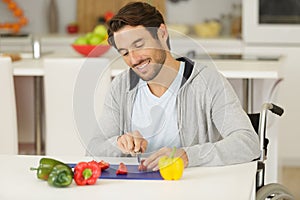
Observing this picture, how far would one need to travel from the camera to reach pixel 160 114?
8.63 feet

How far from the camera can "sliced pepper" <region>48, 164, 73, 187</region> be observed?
7.47 feet

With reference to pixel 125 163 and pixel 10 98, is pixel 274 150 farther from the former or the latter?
pixel 125 163

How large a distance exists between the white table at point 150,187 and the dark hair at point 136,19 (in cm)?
47

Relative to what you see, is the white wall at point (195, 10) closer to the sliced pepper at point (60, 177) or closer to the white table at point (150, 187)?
the white table at point (150, 187)

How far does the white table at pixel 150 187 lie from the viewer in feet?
7.16

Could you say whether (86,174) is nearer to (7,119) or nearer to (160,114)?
(160,114)

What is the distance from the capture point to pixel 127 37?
2.50 metres

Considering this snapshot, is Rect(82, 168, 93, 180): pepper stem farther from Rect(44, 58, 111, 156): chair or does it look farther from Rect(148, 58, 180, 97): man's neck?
Rect(44, 58, 111, 156): chair

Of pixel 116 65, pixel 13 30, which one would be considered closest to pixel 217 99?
pixel 116 65

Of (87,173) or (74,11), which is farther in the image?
(74,11)

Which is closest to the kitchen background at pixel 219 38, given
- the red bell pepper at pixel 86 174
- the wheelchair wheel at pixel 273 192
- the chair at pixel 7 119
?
the chair at pixel 7 119

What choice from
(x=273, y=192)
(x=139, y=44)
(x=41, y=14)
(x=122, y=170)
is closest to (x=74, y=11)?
(x=41, y=14)

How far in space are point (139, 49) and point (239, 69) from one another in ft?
5.92

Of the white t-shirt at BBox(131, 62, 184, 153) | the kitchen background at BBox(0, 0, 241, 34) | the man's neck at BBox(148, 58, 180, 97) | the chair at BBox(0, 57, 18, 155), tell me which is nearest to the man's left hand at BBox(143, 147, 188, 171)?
the white t-shirt at BBox(131, 62, 184, 153)
